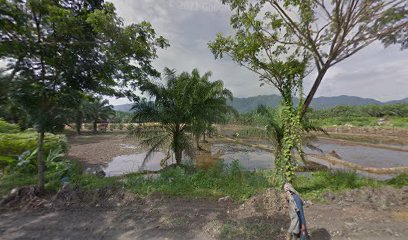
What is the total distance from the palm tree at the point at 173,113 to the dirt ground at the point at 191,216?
4.01 metres

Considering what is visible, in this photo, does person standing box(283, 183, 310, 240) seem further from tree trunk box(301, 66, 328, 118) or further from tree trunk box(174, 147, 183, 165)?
tree trunk box(174, 147, 183, 165)

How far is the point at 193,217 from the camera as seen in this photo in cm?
555

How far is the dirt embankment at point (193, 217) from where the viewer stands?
4852 millimetres

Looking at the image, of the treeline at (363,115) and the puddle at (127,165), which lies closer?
the puddle at (127,165)

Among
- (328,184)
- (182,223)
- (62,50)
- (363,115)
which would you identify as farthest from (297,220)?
(363,115)

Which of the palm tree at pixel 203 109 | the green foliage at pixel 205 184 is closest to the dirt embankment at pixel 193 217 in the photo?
the green foliage at pixel 205 184

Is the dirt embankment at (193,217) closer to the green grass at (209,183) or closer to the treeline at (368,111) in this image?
the green grass at (209,183)

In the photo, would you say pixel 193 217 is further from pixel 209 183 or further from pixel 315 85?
pixel 315 85

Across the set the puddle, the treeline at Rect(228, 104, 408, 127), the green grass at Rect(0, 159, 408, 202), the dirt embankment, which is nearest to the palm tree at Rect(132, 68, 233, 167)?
the puddle

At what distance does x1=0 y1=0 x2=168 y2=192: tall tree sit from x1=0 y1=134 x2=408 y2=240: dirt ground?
1.48m

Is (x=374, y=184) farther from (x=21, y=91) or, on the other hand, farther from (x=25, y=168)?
(x=25, y=168)

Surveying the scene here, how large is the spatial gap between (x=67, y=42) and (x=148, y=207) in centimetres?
464

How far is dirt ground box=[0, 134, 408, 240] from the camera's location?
4.85 metres

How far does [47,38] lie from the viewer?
19.9 feet
